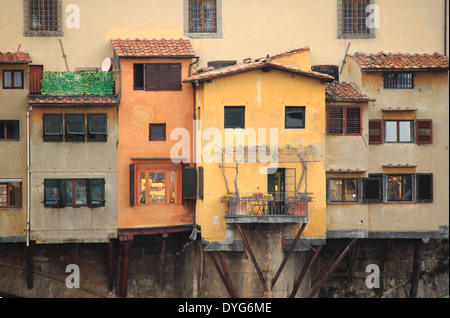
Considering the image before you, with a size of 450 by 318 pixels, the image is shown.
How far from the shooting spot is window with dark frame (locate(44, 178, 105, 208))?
54625 mm

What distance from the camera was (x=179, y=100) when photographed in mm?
55188

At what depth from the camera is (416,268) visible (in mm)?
59562

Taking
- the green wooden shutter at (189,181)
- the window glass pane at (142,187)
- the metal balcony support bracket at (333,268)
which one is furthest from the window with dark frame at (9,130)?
the metal balcony support bracket at (333,268)

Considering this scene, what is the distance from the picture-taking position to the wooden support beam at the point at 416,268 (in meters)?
59.0

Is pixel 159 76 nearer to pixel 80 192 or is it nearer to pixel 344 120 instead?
pixel 80 192

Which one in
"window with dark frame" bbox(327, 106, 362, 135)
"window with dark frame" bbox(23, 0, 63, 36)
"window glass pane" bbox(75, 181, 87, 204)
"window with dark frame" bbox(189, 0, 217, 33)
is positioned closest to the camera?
"window glass pane" bbox(75, 181, 87, 204)

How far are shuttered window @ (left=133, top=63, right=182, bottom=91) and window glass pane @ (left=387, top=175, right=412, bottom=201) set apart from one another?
9584mm

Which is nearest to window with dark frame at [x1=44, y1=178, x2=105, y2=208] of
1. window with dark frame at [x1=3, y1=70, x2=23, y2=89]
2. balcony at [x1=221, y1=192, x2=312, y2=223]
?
window with dark frame at [x1=3, y1=70, x2=23, y2=89]

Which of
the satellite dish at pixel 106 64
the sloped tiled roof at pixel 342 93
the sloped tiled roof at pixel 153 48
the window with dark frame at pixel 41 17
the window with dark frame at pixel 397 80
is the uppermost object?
the window with dark frame at pixel 41 17

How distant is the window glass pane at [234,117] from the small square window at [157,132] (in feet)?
9.85

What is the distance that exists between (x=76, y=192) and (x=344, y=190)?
1086cm

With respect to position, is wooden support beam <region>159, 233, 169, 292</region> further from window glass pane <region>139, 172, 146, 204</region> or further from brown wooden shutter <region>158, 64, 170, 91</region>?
brown wooden shutter <region>158, 64, 170, 91</region>

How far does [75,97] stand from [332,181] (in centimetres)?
1092

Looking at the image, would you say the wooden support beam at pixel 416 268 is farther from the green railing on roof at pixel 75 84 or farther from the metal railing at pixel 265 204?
the green railing on roof at pixel 75 84
